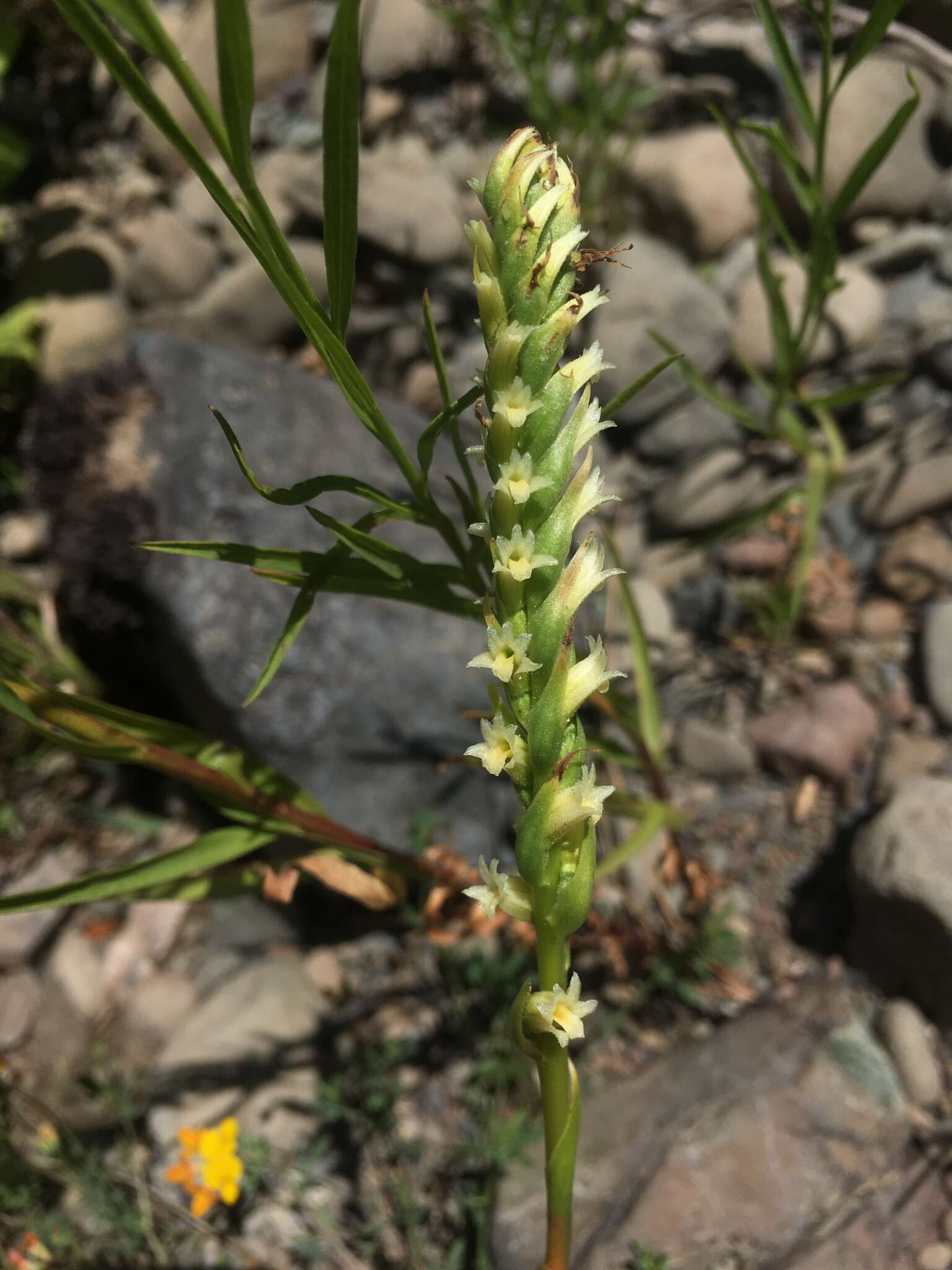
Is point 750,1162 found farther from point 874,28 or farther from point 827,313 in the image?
point 827,313

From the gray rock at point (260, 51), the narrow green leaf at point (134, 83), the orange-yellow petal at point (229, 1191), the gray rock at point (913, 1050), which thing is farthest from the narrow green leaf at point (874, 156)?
the gray rock at point (260, 51)

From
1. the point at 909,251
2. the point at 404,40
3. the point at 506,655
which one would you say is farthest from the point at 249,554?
the point at 404,40

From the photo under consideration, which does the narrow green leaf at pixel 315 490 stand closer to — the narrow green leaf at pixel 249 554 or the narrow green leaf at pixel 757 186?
the narrow green leaf at pixel 249 554

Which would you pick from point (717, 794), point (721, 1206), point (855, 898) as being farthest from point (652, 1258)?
point (717, 794)

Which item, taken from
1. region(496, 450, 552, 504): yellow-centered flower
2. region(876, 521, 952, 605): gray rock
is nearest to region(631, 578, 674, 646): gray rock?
region(876, 521, 952, 605): gray rock

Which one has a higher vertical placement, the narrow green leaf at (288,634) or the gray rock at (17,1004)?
the narrow green leaf at (288,634)

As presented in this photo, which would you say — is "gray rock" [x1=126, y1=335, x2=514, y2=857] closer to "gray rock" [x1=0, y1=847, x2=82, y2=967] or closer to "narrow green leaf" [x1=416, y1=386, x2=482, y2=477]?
"gray rock" [x1=0, y1=847, x2=82, y2=967]
